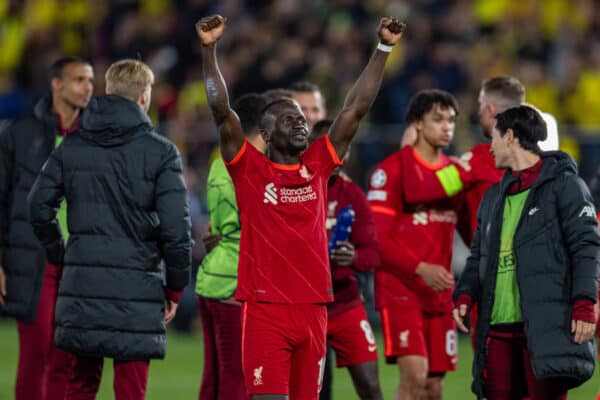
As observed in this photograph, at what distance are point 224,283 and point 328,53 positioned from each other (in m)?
9.71

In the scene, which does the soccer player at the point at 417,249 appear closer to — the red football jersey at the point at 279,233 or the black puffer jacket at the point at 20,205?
the red football jersey at the point at 279,233

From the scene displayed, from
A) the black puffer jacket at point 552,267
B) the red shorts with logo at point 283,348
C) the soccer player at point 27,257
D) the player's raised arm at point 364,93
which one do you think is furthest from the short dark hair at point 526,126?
the soccer player at point 27,257

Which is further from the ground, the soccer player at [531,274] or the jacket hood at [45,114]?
the jacket hood at [45,114]

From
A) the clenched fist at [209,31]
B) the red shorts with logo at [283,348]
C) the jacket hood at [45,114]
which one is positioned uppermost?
the jacket hood at [45,114]

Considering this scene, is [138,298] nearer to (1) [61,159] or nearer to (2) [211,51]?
(1) [61,159]

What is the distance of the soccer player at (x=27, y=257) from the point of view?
9000mm

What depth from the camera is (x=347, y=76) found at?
1767 centimetres

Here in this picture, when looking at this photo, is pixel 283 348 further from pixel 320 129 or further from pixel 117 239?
pixel 320 129

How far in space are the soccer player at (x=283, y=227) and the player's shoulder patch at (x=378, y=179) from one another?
1.99 m

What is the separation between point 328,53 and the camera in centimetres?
1786

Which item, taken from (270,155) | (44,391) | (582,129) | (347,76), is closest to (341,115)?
(270,155)

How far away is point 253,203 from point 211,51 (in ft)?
2.80

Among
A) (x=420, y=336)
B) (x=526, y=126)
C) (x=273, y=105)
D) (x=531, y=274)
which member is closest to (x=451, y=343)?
(x=420, y=336)

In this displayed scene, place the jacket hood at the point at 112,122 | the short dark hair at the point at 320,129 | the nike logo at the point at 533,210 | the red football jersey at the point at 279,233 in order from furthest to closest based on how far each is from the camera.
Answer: the short dark hair at the point at 320,129 < the jacket hood at the point at 112,122 < the nike logo at the point at 533,210 < the red football jersey at the point at 279,233
